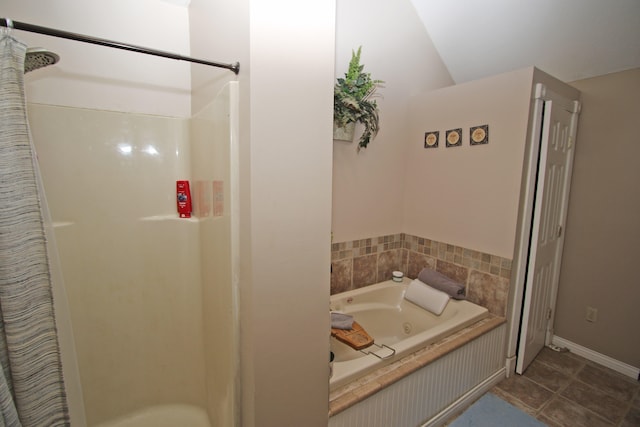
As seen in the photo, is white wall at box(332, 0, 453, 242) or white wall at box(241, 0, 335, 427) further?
white wall at box(332, 0, 453, 242)

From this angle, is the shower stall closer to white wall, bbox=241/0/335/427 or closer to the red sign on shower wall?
the red sign on shower wall

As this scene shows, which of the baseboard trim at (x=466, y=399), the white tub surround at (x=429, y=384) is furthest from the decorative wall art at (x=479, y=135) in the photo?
the baseboard trim at (x=466, y=399)

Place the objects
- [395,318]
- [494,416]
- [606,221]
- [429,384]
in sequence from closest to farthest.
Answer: [429,384] → [494,416] → [606,221] → [395,318]

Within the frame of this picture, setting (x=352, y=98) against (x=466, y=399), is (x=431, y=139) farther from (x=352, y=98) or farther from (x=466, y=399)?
(x=466, y=399)

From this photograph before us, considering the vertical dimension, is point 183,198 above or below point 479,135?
below

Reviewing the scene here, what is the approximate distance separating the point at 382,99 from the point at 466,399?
84.9 inches

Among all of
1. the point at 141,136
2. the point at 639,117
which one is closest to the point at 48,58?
the point at 141,136

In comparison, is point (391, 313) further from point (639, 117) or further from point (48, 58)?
point (48, 58)

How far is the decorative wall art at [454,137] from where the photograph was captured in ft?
6.93

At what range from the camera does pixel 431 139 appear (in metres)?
2.29

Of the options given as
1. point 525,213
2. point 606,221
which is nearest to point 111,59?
point 525,213

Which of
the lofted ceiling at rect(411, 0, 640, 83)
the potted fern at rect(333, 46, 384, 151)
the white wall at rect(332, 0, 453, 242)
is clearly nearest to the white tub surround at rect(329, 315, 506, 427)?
the white wall at rect(332, 0, 453, 242)

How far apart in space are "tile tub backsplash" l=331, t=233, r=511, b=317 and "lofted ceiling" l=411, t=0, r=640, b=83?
1535 mm

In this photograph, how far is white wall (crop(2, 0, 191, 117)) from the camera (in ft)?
4.00
